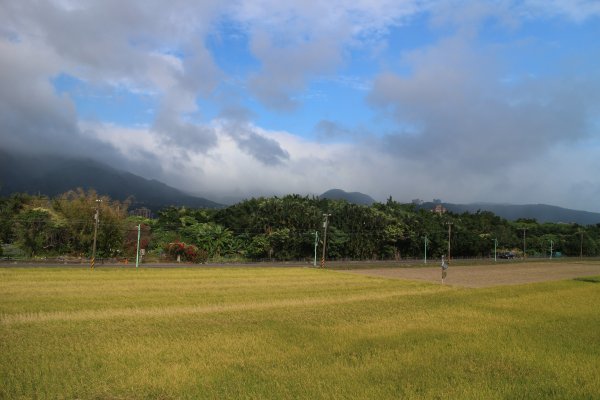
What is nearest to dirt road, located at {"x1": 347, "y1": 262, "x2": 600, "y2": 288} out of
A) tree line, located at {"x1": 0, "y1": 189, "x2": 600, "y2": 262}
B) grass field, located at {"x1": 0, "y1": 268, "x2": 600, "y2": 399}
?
grass field, located at {"x1": 0, "y1": 268, "x2": 600, "y2": 399}

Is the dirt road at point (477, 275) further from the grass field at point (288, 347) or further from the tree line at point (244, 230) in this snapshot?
the tree line at point (244, 230)

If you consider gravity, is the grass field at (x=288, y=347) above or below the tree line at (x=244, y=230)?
below

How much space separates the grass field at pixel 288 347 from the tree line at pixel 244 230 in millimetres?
29529

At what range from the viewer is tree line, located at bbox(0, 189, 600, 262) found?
4550 centimetres

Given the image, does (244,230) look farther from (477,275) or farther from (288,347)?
(288,347)

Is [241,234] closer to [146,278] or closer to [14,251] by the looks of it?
[14,251]

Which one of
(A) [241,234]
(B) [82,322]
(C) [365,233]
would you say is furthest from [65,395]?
(C) [365,233]

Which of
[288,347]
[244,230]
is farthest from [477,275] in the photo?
[244,230]

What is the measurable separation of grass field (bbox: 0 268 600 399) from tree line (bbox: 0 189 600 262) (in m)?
29.5

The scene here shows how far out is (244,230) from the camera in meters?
60.8

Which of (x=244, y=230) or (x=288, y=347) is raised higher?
(x=244, y=230)

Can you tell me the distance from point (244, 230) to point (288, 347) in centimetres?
5147

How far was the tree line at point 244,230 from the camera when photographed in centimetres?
4550

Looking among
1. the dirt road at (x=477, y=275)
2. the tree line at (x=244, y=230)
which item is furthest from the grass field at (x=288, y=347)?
the tree line at (x=244, y=230)
